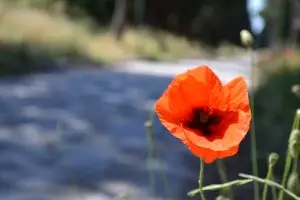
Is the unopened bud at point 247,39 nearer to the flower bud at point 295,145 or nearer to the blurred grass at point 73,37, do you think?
the flower bud at point 295,145

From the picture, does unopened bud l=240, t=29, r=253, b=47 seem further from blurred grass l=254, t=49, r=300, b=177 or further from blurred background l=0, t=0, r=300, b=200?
blurred grass l=254, t=49, r=300, b=177

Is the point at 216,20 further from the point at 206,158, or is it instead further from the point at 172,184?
the point at 206,158

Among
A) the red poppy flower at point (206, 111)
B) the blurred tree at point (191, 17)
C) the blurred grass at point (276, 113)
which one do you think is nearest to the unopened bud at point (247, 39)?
the red poppy flower at point (206, 111)

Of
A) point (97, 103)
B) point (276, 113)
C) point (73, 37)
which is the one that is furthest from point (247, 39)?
point (73, 37)

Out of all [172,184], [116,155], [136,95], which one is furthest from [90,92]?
[172,184]

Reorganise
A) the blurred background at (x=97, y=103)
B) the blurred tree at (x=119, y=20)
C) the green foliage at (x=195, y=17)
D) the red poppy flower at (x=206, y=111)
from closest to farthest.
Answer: the red poppy flower at (x=206, y=111), the blurred background at (x=97, y=103), the blurred tree at (x=119, y=20), the green foliage at (x=195, y=17)

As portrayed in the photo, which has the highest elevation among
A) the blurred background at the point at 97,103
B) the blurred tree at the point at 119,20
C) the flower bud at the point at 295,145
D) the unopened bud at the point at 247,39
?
the unopened bud at the point at 247,39
